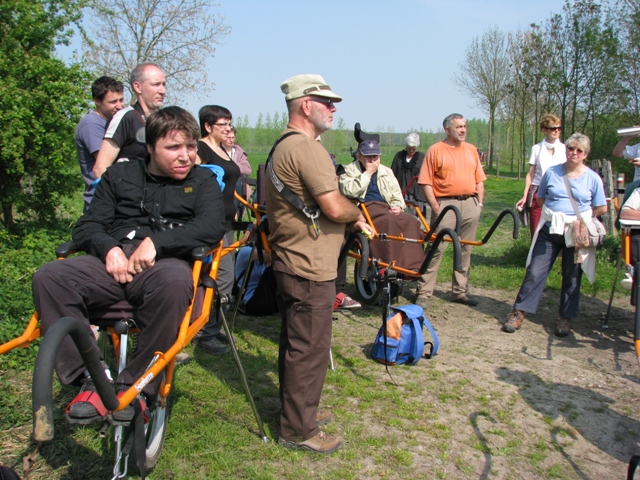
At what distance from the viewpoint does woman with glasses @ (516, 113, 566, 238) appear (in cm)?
724

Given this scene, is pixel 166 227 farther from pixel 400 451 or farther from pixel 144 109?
pixel 400 451

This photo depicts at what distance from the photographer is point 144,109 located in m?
4.55

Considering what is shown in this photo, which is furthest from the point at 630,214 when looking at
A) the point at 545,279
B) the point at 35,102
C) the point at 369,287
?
the point at 35,102

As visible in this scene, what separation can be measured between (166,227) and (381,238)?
8.76 ft

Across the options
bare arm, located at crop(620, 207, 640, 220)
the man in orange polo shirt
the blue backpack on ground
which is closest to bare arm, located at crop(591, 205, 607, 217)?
bare arm, located at crop(620, 207, 640, 220)

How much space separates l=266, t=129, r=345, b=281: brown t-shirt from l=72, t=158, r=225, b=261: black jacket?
353 millimetres

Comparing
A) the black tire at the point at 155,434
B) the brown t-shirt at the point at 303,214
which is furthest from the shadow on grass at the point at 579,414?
the black tire at the point at 155,434

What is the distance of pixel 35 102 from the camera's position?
6.91 metres

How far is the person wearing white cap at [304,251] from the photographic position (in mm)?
3342

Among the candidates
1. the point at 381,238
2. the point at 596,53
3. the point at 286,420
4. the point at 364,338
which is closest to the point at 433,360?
the point at 364,338

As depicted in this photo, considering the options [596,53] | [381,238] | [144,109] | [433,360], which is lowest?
[433,360]

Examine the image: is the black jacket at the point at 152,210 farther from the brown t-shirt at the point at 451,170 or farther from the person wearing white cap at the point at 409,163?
the person wearing white cap at the point at 409,163

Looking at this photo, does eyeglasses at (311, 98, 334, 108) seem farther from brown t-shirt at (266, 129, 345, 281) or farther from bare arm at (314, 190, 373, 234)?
bare arm at (314, 190, 373, 234)

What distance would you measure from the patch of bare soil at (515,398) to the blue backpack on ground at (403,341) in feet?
0.38
